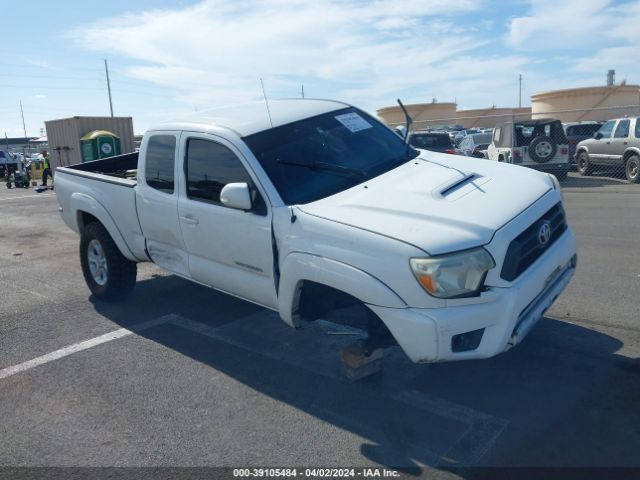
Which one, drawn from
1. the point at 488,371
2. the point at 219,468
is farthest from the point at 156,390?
the point at 488,371

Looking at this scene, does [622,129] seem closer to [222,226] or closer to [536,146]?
[536,146]

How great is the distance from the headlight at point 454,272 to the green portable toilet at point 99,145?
77.9 ft

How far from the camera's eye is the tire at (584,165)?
58.8ft

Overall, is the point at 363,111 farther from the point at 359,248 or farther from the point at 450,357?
the point at 450,357

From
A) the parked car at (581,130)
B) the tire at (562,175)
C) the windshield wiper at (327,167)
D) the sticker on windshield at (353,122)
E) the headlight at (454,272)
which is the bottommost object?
the tire at (562,175)

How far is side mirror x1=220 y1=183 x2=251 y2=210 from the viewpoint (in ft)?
13.6

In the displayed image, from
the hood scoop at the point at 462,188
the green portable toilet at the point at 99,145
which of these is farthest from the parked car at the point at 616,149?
the green portable toilet at the point at 99,145

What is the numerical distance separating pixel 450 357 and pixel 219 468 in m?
1.43

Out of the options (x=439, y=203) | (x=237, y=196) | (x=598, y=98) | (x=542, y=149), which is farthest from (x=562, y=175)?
(x=598, y=98)

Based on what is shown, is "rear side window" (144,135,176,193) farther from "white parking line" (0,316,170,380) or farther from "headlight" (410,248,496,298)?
"headlight" (410,248,496,298)

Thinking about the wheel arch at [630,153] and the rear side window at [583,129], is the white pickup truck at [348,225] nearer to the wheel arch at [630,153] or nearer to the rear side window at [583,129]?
the wheel arch at [630,153]

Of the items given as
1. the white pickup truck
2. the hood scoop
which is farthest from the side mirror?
the hood scoop

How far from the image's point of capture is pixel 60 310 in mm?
6324

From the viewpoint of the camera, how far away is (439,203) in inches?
150
